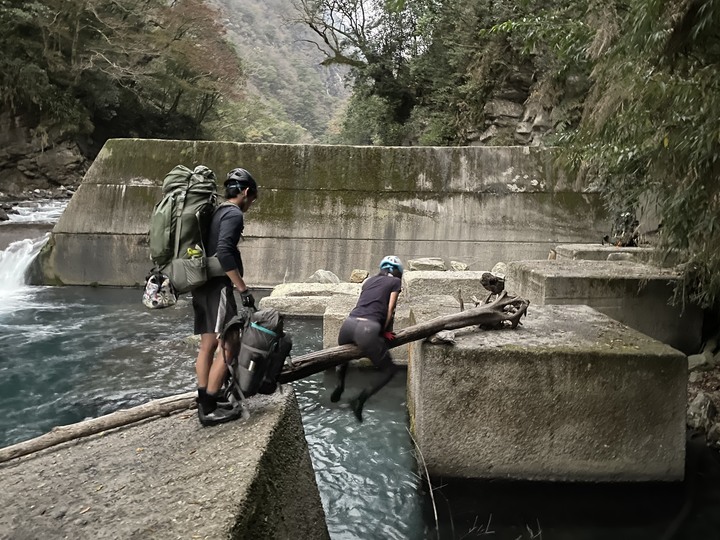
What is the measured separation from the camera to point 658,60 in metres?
3.18

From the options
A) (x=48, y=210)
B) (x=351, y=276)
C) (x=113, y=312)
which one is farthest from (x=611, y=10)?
(x=48, y=210)

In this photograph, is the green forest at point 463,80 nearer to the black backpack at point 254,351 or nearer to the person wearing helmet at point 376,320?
the person wearing helmet at point 376,320

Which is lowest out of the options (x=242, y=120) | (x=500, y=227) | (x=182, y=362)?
(x=182, y=362)

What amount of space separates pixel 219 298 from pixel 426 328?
1.69 metres

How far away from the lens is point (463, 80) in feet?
60.6

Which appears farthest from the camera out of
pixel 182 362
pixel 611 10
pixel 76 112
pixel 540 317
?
pixel 76 112

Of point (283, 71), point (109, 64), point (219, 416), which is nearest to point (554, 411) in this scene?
point (219, 416)

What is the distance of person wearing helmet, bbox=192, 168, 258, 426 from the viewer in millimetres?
3018

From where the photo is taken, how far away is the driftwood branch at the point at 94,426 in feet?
A: 10.3

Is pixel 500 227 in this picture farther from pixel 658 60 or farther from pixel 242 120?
pixel 242 120

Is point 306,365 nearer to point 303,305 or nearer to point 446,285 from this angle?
point 446,285

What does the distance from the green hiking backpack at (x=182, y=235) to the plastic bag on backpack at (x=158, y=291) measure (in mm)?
44

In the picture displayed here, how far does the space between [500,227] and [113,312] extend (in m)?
8.34

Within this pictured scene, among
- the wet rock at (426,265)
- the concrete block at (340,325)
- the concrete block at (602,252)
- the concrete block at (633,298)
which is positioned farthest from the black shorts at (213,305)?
the wet rock at (426,265)
